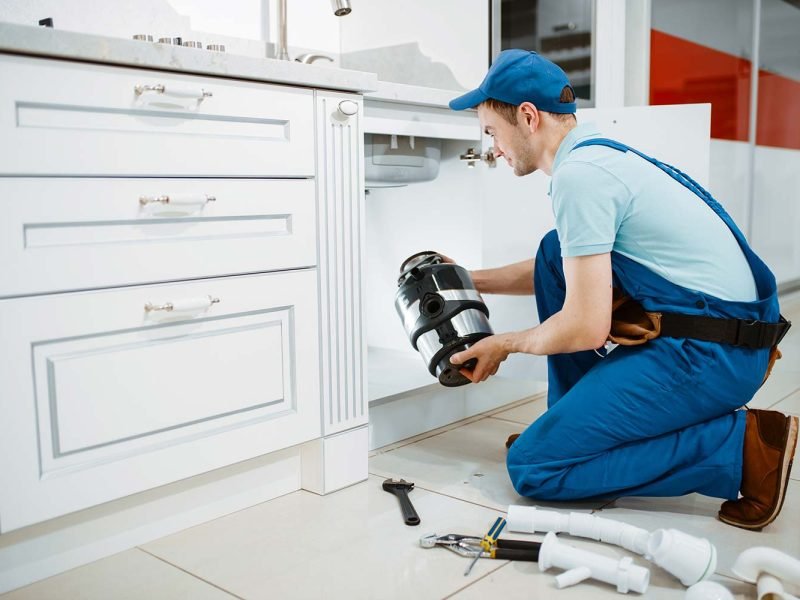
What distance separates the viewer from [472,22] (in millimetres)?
2471

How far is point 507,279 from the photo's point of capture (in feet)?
6.83

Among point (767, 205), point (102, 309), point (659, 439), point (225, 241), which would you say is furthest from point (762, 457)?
point (767, 205)

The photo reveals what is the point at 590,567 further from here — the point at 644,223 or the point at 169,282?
the point at 169,282

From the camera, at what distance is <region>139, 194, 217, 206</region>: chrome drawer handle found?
139 centimetres

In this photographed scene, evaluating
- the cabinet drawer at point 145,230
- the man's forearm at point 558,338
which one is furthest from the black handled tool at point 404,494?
the cabinet drawer at point 145,230

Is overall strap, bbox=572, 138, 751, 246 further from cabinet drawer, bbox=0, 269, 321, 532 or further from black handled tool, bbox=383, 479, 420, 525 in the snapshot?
black handled tool, bbox=383, 479, 420, 525

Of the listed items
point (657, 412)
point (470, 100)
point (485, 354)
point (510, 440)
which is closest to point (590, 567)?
point (657, 412)

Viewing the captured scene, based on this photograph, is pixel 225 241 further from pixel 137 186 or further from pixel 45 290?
pixel 45 290

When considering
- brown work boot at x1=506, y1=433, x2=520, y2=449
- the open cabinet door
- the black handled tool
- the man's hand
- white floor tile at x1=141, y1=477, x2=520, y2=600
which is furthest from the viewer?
the open cabinet door

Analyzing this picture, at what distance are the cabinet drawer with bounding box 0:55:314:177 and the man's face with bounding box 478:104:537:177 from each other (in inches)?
16.1

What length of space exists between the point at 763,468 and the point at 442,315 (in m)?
0.72

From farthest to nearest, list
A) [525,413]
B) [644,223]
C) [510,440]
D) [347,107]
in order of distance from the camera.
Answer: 1. [525,413]
2. [510,440]
3. [347,107]
4. [644,223]

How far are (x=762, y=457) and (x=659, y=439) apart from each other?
20cm

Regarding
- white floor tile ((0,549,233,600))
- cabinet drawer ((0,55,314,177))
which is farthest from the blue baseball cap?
white floor tile ((0,549,233,600))
